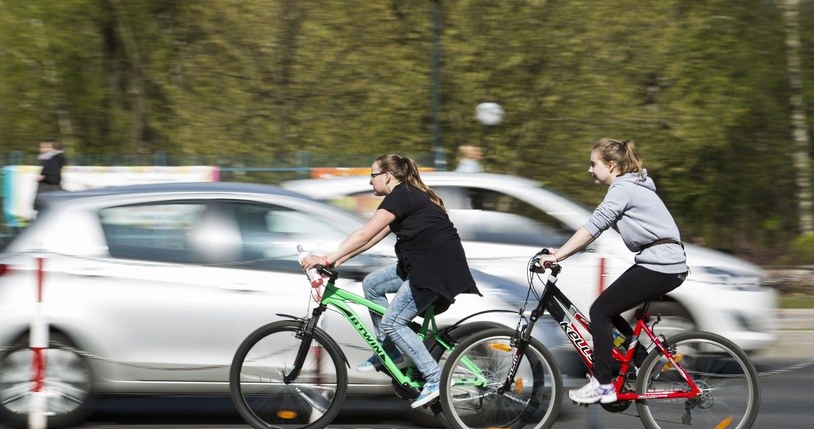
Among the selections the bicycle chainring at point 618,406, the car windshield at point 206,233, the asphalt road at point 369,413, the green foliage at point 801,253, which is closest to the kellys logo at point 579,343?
the bicycle chainring at point 618,406

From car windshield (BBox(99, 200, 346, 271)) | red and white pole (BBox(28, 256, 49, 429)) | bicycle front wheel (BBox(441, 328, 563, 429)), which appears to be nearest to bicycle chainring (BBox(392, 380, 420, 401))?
bicycle front wheel (BBox(441, 328, 563, 429))

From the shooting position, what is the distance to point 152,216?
816cm

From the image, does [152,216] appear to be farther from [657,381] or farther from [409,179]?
[657,381]

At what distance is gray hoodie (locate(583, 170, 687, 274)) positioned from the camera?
6863 millimetres

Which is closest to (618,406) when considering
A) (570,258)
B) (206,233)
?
(206,233)

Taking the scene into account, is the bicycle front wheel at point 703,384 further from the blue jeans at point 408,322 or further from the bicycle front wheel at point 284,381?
the bicycle front wheel at point 284,381

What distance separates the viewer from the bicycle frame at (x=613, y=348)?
6977 millimetres

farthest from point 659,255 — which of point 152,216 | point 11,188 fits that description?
point 11,188

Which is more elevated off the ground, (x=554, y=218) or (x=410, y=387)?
(x=554, y=218)

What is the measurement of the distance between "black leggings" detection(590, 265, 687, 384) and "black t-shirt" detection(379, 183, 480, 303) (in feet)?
2.41

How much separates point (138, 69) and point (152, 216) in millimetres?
19126

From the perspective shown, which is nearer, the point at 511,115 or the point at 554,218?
the point at 554,218

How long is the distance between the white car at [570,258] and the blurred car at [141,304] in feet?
7.36

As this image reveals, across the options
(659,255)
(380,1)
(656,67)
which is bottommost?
(659,255)
